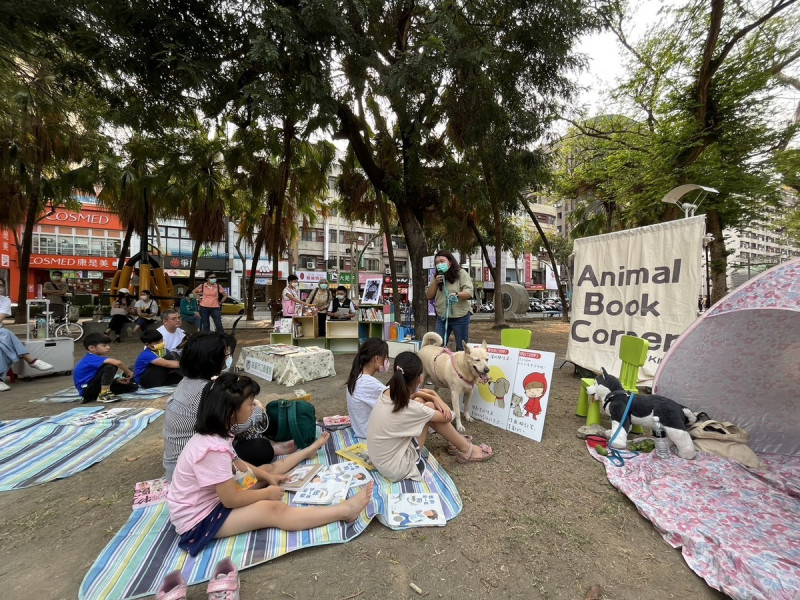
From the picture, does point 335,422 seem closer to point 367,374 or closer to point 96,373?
point 367,374

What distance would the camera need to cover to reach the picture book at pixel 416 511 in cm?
246

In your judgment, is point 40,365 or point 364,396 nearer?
point 364,396

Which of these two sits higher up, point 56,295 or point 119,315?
point 56,295

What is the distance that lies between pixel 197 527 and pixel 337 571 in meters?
0.84

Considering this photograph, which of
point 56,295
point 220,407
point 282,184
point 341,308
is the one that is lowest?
point 220,407

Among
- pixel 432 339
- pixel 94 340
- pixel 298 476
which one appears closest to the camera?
pixel 298 476

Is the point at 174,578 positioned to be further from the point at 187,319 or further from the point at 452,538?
the point at 187,319

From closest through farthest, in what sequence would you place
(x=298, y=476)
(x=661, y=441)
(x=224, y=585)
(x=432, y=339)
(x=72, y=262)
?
(x=224, y=585) → (x=298, y=476) → (x=661, y=441) → (x=432, y=339) → (x=72, y=262)

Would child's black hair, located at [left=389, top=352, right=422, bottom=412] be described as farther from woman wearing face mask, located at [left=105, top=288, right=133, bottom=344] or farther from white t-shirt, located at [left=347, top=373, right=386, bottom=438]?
woman wearing face mask, located at [left=105, top=288, right=133, bottom=344]

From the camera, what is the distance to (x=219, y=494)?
2137 mm

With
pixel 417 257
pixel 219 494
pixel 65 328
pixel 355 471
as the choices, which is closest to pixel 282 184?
pixel 417 257

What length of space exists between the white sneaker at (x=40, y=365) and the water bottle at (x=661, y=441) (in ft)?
29.6

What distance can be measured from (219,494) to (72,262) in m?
36.8

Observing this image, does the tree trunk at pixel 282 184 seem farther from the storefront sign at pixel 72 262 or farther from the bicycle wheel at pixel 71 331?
the storefront sign at pixel 72 262
